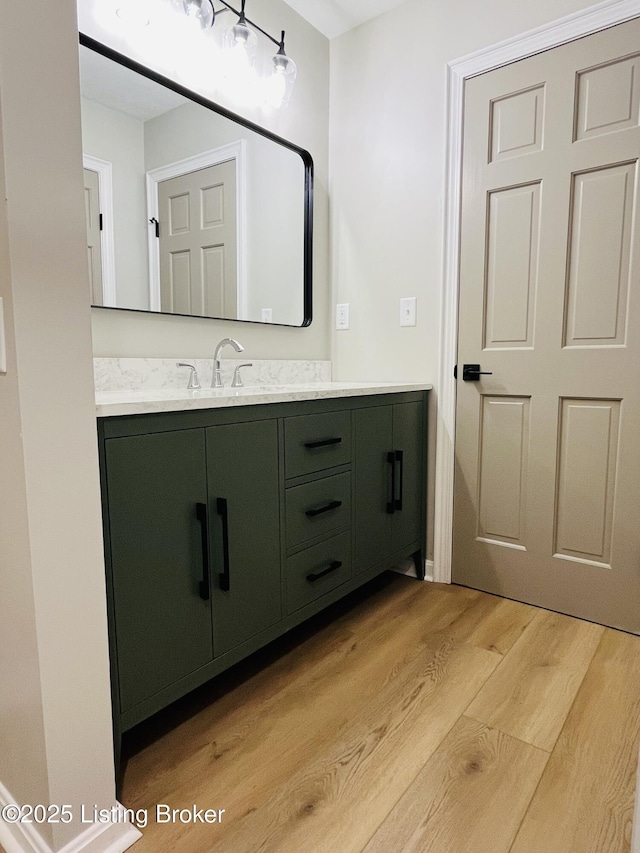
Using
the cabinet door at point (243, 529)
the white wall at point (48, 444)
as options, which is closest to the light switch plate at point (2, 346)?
the white wall at point (48, 444)

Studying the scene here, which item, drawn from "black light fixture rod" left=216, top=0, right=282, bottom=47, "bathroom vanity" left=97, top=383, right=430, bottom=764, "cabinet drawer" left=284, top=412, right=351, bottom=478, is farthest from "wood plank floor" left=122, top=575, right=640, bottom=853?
"black light fixture rod" left=216, top=0, right=282, bottom=47

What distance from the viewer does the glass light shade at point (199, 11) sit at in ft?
5.41

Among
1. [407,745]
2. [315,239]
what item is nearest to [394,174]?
[315,239]

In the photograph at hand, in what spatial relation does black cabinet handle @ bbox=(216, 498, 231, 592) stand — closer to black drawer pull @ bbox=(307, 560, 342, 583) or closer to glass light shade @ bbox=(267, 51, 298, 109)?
black drawer pull @ bbox=(307, 560, 342, 583)

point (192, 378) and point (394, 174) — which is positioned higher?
point (394, 174)

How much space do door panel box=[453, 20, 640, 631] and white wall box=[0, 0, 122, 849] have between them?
5.09 feet

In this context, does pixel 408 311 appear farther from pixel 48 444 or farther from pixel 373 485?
pixel 48 444

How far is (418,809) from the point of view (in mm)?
1079

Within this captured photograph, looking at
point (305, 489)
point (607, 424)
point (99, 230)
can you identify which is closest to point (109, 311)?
point (99, 230)

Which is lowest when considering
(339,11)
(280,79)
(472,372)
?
(472,372)

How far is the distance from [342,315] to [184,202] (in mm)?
882

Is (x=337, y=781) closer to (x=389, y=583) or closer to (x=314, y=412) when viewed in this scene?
(x=314, y=412)

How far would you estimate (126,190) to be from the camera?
1635 millimetres

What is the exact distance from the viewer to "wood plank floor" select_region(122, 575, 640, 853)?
1.03 meters
